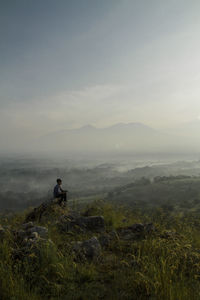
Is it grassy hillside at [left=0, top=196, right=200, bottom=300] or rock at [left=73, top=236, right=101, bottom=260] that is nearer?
grassy hillside at [left=0, top=196, right=200, bottom=300]

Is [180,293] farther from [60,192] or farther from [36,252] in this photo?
[60,192]

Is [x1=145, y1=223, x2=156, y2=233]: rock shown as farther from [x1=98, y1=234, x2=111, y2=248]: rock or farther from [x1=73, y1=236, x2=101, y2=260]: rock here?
[x1=73, y1=236, x2=101, y2=260]: rock

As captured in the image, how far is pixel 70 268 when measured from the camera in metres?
4.93

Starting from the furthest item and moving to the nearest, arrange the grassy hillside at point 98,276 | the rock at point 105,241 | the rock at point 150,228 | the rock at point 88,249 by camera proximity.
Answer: the rock at point 150,228, the rock at point 105,241, the rock at point 88,249, the grassy hillside at point 98,276

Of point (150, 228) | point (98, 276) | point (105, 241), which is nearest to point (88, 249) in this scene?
point (98, 276)

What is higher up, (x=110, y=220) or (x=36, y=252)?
(x=36, y=252)

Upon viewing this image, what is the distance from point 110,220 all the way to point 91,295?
606 centimetres

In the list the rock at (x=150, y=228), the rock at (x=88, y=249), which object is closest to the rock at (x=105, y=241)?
the rock at (x=88, y=249)

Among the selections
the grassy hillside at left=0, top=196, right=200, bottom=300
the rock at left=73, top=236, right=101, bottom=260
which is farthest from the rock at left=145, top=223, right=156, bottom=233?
the rock at left=73, top=236, right=101, bottom=260

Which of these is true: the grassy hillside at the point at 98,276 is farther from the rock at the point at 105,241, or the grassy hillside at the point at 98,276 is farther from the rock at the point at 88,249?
the rock at the point at 105,241

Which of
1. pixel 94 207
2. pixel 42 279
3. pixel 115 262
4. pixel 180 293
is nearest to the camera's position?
pixel 180 293

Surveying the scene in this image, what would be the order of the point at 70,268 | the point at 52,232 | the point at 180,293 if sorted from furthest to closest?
1. the point at 52,232
2. the point at 70,268
3. the point at 180,293

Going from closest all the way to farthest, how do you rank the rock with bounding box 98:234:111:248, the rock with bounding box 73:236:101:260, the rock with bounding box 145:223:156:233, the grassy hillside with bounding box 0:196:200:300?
the grassy hillside with bounding box 0:196:200:300
the rock with bounding box 73:236:101:260
the rock with bounding box 98:234:111:248
the rock with bounding box 145:223:156:233

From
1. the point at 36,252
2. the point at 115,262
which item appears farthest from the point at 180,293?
the point at 36,252
